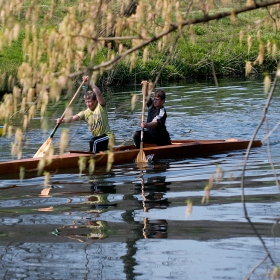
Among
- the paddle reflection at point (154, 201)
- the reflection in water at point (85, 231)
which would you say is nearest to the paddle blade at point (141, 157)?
the paddle reflection at point (154, 201)

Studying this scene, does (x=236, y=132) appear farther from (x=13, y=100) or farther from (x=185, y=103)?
(x=13, y=100)

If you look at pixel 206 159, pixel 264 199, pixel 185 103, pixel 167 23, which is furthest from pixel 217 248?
pixel 185 103

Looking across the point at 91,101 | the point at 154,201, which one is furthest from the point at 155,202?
the point at 91,101

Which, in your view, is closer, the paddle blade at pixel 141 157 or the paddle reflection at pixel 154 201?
the paddle reflection at pixel 154 201

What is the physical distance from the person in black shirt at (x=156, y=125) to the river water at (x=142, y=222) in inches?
30.3

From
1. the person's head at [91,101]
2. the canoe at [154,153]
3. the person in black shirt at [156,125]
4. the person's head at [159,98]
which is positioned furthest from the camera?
the person in black shirt at [156,125]

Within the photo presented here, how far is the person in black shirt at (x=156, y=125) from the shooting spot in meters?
13.2

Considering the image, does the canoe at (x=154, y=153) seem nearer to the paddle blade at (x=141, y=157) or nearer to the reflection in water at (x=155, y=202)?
the paddle blade at (x=141, y=157)

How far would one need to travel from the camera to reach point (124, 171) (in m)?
A: 12.1

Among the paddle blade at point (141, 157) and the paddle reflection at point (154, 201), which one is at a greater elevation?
the paddle blade at point (141, 157)

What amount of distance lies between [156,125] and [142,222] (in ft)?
16.8

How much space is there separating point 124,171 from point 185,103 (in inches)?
382

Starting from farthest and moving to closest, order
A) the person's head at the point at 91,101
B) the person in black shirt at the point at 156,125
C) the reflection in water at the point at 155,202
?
the person in black shirt at the point at 156,125 → the person's head at the point at 91,101 → the reflection in water at the point at 155,202

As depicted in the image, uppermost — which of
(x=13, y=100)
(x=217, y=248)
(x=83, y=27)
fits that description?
(x=83, y=27)
